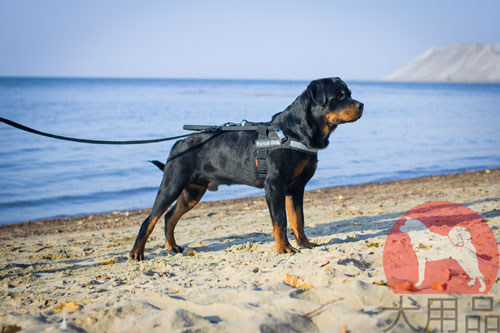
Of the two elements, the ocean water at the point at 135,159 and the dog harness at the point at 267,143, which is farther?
the ocean water at the point at 135,159

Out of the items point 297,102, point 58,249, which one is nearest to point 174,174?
point 297,102

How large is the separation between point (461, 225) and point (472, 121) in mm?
24209

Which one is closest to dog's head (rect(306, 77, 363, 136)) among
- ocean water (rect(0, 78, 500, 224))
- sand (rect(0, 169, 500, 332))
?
sand (rect(0, 169, 500, 332))

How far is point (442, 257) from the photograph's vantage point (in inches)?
154

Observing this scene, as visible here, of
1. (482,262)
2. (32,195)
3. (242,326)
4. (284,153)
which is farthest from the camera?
(32,195)

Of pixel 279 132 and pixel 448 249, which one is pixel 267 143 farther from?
pixel 448 249

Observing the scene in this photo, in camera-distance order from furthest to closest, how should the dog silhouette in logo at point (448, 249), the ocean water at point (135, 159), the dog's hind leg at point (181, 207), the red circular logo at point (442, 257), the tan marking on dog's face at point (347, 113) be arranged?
1. the ocean water at point (135, 159)
2. the dog's hind leg at point (181, 207)
3. the tan marking on dog's face at point (347, 113)
4. the dog silhouette in logo at point (448, 249)
5. the red circular logo at point (442, 257)

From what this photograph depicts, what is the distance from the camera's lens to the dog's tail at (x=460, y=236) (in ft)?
14.5

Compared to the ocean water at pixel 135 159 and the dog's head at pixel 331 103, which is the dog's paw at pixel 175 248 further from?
the ocean water at pixel 135 159

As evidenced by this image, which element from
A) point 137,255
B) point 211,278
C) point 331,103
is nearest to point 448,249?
point 331,103

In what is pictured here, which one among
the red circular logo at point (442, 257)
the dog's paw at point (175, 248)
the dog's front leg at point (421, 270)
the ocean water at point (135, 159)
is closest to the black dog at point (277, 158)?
the dog's paw at point (175, 248)

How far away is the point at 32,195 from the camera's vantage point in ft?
33.6

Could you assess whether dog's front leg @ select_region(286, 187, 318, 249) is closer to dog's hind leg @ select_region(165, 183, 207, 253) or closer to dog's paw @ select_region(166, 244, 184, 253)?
dog's hind leg @ select_region(165, 183, 207, 253)

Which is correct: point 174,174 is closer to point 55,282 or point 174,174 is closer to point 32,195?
point 55,282
